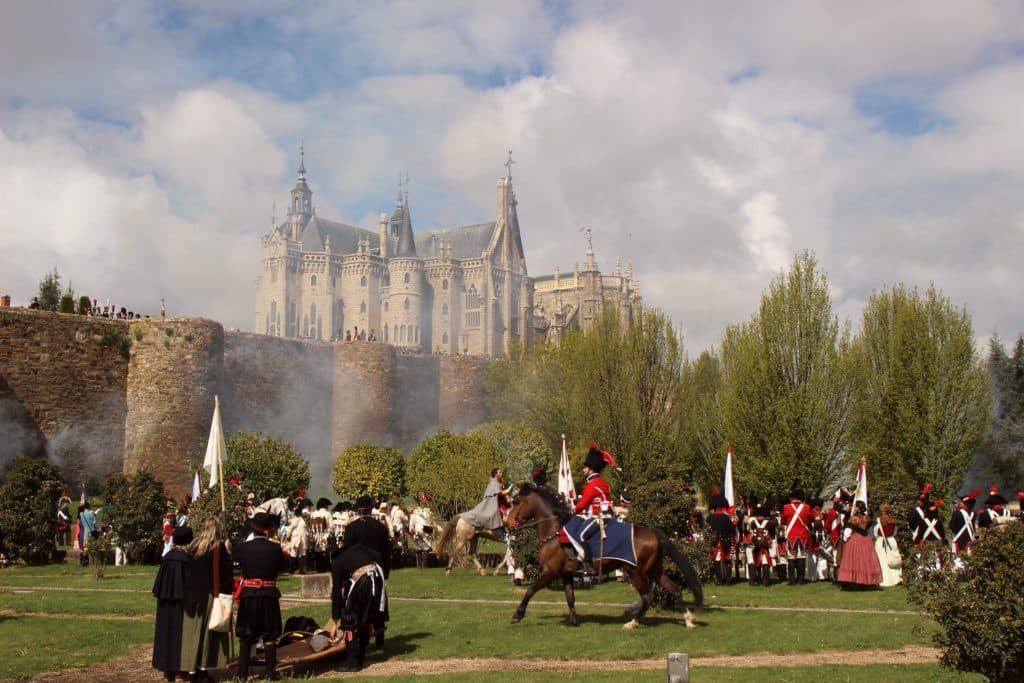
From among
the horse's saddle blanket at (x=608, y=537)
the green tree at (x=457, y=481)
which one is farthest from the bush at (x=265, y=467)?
the horse's saddle blanket at (x=608, y=537)

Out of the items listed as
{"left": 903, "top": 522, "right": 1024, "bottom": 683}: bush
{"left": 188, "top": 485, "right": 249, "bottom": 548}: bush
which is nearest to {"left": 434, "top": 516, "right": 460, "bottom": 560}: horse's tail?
{"left": 188, "top": 485, "right": 249, "bottom": 548}: bush

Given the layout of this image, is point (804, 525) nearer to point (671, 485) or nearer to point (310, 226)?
point (671, 485)

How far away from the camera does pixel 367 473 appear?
140ft

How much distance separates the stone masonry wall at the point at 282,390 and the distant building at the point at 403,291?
2343 inches

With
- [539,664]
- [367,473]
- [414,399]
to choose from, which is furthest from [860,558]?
[414,399]

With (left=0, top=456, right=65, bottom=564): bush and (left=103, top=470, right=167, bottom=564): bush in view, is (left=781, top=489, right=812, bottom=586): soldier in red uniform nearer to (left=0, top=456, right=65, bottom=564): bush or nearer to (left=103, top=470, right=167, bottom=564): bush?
(left=103, top=470, right=167, bottom=564): bush

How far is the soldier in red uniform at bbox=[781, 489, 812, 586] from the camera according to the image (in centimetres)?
2038

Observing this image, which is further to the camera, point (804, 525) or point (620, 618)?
point (804, 525)

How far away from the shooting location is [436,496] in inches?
1153

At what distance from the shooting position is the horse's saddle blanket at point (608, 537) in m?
13.7

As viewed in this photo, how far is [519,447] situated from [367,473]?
6214mm

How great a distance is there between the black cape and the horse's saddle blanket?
536cm

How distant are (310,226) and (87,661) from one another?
11152 cm

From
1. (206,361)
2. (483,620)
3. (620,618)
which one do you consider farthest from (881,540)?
(206,361)
